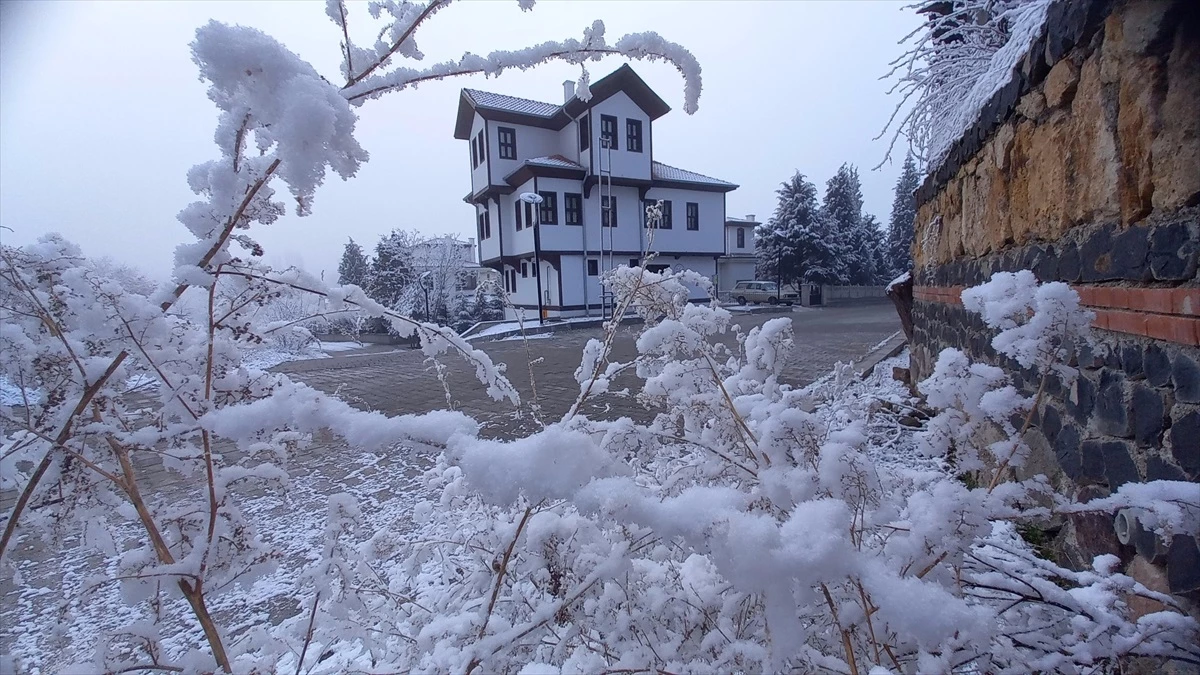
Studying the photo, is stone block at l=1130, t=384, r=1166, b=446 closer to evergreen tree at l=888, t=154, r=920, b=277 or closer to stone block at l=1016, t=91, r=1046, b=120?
stone block at l=1016, t=91, r=1046, b=120

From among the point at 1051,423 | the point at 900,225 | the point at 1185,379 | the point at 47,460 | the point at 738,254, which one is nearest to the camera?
the point at 47,460

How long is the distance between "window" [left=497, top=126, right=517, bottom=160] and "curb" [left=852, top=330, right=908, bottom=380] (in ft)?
50.7

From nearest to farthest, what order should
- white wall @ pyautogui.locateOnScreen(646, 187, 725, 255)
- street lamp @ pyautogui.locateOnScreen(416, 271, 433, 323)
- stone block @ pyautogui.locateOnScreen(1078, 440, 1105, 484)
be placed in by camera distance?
stone block @ pyautogui.locateOnScreen(1078, 440, 1105, 484) → street lamp @ pyautogui.locateOnScreen(416, 271, 433, 323) → white wall @ pyautogui.locateOnScreen(646, 187, 725, 255)

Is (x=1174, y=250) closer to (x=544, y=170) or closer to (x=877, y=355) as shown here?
(x=877, y=355)

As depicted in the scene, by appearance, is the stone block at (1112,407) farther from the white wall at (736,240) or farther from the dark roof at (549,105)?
the white wall at (736,240)

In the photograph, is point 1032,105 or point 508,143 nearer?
point 1032,105

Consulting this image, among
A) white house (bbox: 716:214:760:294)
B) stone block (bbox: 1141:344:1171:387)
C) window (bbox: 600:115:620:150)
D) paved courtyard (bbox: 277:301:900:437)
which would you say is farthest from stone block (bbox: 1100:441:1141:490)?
white house (bbox: 716:214:760:294)

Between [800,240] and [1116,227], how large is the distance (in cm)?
2555

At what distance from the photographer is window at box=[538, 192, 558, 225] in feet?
62.8

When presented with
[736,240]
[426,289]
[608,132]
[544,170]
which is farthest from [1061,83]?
[736,240]

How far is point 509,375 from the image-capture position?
25.1 feet

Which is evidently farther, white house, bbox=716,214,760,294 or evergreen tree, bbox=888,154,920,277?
evergreen tree, bbox=888,154,920,277

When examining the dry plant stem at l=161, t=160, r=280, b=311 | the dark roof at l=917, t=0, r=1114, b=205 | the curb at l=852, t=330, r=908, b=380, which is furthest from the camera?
the curb at l=852, t=330, r=908, b=380

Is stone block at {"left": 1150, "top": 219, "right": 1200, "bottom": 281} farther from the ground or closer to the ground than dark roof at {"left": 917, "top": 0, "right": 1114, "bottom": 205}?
closer to the ground
